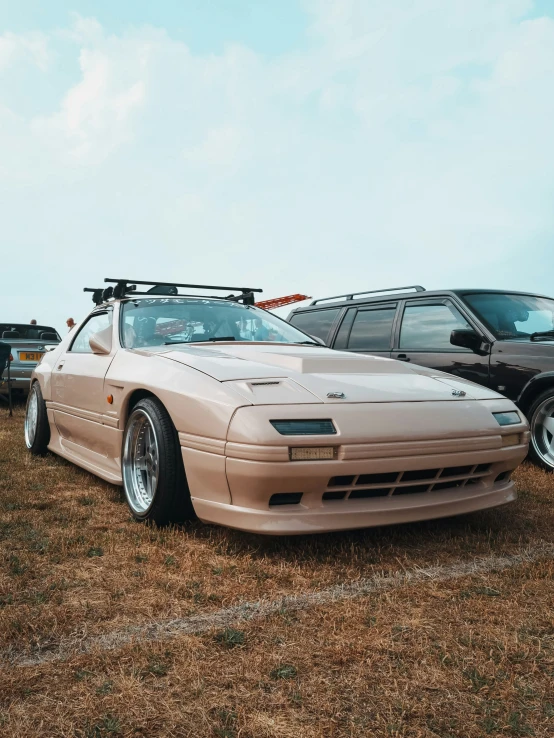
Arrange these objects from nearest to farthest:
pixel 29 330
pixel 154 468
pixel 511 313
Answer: pixel 154 468
pixel 511 313
pixel 29 330

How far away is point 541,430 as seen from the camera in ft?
16.6

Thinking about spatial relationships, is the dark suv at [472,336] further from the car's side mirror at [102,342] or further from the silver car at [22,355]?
the silver car at [22,355]

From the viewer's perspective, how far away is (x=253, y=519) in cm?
278

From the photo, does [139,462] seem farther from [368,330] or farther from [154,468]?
[368,330]

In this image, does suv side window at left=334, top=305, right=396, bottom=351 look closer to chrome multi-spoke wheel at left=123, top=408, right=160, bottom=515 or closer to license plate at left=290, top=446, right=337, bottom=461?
chrome multi-spoke wheel at left=123, top=408, right=160, bottom=515

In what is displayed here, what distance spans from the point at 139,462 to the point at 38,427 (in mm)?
2243

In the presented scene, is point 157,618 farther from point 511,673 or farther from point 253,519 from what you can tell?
point 511,673

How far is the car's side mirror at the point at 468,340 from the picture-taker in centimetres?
536

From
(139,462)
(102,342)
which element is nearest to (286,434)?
(139,462)

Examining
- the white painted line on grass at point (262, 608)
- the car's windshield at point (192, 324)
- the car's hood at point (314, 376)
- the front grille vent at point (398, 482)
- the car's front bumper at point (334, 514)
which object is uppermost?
the car's windshield at point (192, 324)

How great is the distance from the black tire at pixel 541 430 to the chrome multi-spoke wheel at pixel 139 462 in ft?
9.97

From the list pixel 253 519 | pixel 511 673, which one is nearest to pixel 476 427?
pixel 253 519

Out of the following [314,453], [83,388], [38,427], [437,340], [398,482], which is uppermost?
[437,340]

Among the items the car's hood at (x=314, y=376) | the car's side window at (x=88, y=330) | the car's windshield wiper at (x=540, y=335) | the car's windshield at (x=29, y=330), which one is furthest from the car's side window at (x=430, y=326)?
the car's windshield at (x=29, y=330)
